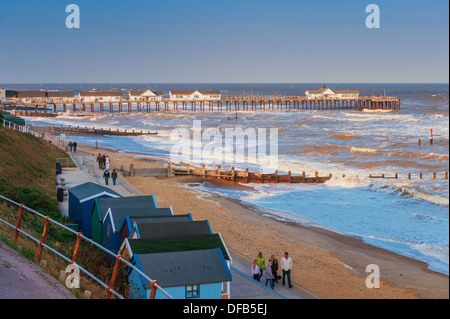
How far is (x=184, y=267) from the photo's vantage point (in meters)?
10.9

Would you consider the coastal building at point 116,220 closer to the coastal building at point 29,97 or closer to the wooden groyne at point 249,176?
the wooden groyne at point 249,176

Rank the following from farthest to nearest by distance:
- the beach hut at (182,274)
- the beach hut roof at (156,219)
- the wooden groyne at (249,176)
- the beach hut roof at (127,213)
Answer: the wooden groyne at (249,176) < the beach hut roof at (127,213) < the beach hut roof at (156,219) < the beach hut at (182,274)

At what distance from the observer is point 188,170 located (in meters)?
37.7

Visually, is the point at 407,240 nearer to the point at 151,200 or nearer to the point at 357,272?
the point at 357,272

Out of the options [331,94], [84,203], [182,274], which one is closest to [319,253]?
[84,203]

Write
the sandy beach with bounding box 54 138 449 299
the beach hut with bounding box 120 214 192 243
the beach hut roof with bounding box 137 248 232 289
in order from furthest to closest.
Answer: the sandy beach with bounding box 54 138 449 299 → the beach hut with bounding box 120 214 192 243 → the beach hut roof with bounding box 137 248 232 289

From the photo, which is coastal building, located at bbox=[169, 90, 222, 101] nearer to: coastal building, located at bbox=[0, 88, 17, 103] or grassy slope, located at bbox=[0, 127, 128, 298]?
coastal building, located at bbox=[0, 88, 17, 103]

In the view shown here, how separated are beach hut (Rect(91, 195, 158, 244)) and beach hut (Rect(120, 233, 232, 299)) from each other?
3746 millimetres

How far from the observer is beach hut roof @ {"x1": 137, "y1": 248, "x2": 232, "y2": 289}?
10680 millimetres

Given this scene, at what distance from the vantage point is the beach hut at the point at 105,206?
15805 mm

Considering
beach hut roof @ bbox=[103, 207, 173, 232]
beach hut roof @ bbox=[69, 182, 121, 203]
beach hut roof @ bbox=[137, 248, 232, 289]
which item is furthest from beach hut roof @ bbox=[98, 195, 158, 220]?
beach hut roof @ bbox=[137, 248, 232, 289]

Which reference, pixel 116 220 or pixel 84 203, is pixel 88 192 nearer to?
pixel 84 203

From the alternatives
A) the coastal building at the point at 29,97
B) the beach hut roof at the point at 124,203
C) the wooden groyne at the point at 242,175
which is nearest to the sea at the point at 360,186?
the wooden groyne at the point at 242,175

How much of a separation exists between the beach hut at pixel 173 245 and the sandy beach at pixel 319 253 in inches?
168
